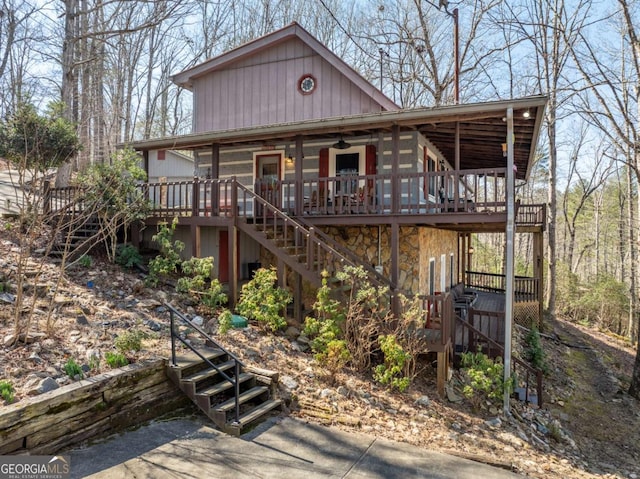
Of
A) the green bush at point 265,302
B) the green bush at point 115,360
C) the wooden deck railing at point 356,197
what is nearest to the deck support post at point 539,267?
the wooden deck railing at point 356,197

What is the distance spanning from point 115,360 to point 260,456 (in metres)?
2.29

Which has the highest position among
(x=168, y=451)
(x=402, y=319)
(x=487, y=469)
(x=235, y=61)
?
(x=235, y=61)

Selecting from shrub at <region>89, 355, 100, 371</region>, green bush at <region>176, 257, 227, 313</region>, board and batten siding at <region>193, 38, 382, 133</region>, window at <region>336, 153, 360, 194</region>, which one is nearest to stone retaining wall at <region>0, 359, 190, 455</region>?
shrub at <region>89, 355, 100, 371</region>

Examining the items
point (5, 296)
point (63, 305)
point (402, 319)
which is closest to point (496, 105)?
point (402, 319)

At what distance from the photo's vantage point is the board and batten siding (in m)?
12.4

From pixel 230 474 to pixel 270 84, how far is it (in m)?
11.7

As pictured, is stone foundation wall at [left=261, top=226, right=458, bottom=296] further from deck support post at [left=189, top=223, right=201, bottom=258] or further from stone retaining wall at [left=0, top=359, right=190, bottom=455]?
stone retaining wall at [left=0, top=359, right=190, bottom=455]

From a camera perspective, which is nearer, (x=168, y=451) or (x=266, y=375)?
(x=168, y=451)

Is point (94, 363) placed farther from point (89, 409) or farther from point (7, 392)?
point (7, 392)

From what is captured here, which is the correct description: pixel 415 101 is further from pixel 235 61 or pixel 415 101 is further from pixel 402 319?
pixel 402 319

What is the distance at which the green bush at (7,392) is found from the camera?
425cm

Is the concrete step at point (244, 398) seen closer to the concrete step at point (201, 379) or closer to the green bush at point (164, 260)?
the concrete step at point (201, 379)

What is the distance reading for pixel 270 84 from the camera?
1317cm

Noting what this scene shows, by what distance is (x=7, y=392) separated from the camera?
4.27m
